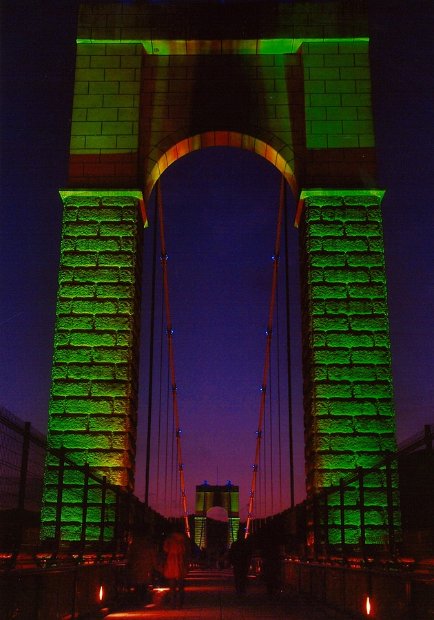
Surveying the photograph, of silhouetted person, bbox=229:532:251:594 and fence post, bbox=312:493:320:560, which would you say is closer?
fence post, bbox=312:493:320:560

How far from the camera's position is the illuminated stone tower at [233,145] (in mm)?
12484

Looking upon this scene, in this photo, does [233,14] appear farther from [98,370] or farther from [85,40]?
[98,370]

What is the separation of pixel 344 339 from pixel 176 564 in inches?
187

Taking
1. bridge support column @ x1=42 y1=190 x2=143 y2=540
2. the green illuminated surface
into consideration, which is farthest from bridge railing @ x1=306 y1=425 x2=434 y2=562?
the green illuminated surface

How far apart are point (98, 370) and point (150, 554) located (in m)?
3.81

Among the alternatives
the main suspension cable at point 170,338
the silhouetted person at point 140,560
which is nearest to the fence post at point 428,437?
the silhouetted person at point 140,560

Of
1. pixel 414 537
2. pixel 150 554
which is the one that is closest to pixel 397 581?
pixel 414 537

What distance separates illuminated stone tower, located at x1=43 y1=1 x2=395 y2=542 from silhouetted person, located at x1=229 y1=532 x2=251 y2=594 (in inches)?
56.3

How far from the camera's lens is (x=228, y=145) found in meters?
14.9

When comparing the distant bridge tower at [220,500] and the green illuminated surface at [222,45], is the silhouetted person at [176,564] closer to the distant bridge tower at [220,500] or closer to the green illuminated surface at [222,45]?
the green illuminated surface at [222,45]

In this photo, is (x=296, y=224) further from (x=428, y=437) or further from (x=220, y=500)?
(x=220, y=500)

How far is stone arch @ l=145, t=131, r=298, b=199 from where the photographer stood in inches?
559

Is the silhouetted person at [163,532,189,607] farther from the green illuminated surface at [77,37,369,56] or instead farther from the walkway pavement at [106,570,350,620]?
the green illuminated surface at [77,37,369,56]

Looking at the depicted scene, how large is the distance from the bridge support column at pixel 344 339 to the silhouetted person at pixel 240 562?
51.7 inches
